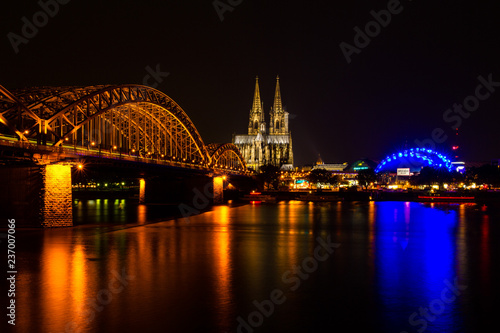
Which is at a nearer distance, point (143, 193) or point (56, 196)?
point (56, 196)

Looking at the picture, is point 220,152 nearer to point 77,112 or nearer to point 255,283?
point 77,112

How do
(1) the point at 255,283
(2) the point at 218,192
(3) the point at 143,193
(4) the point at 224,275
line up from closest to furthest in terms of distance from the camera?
(1) the point at 255,283 → (4) the point at 224,275 → (3) the point at 143,193 → (2) the point at 218,192

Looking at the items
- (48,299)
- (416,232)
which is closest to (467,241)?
(416,232)

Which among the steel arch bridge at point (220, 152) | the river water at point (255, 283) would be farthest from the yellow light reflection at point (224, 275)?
the steel arch bridge at point (220, 152)

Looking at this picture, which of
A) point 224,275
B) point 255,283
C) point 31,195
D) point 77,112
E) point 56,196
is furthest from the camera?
point 77,112

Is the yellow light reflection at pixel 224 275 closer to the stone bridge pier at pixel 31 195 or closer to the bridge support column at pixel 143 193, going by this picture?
the stone bridge pier at pixel 31 195

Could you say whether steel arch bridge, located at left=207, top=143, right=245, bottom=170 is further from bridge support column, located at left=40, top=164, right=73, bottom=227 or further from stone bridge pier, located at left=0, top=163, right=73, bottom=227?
stone bridge pier, located at left=0, top=163, right=73, bottom=227

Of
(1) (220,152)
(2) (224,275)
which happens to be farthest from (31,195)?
(1) (220,152)
